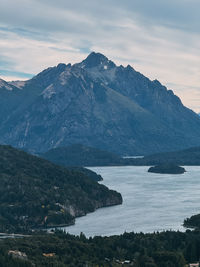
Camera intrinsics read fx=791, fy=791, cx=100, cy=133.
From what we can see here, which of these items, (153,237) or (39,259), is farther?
(153,237)

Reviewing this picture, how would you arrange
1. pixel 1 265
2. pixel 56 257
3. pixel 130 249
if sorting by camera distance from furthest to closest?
pixel 130 249 → pixel 56 257 → pixel 1 265

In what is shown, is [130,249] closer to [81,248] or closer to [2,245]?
[81,248]

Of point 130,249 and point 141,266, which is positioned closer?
point 141,266

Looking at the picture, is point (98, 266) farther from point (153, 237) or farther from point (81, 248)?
point (153, 237)

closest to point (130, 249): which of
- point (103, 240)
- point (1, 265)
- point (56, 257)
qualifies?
point (103, 240)

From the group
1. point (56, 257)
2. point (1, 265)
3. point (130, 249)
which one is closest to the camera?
point (1, 265)

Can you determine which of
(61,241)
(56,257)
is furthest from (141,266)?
(61,241)
